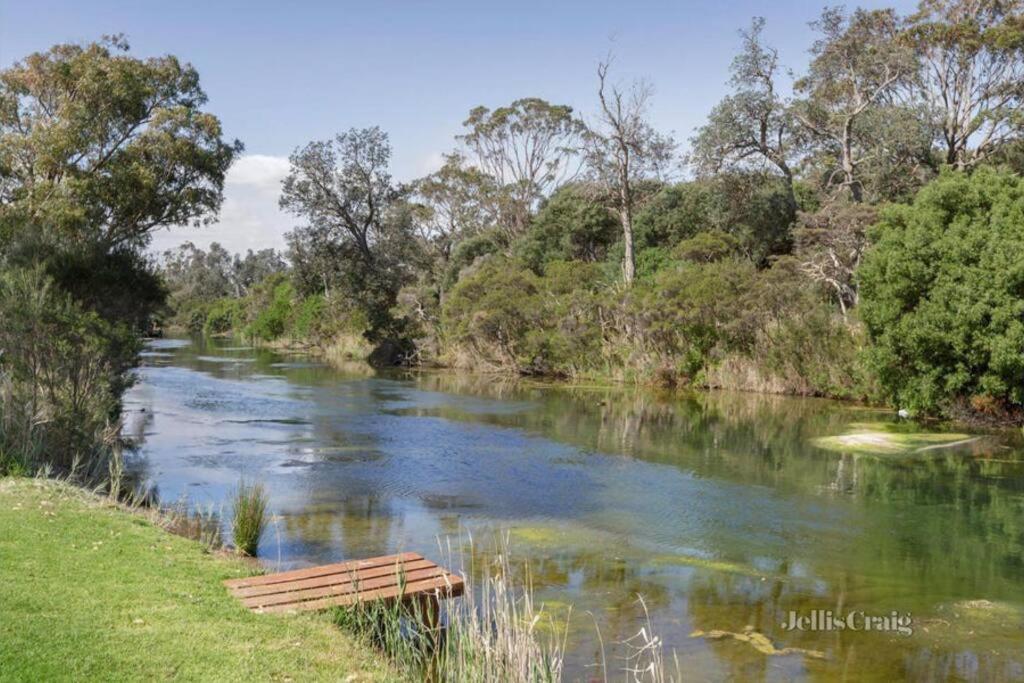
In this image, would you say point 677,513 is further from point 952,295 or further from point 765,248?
point 765,248

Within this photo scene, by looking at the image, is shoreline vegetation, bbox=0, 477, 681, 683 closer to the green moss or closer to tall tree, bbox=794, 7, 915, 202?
the green moss

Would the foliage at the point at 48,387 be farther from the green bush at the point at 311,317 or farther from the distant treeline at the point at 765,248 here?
the green bush at the point at 311,317

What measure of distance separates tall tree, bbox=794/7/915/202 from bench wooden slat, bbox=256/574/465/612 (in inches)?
1297

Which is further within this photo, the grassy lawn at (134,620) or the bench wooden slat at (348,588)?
the bench wooden slat at (348,588)

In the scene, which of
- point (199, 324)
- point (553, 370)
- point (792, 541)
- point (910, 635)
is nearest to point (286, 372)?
point (553, 370)

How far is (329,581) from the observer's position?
7.66 metres

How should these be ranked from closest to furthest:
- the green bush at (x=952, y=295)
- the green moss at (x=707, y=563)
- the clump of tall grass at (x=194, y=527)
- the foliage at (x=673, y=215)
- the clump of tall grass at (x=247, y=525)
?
the clump of tall grass at (x=194, y=527)
the clump of tall grass at (x=247, y=525)
the green moss at (x=707, y=563)
the green bush at (x=952, y=295)
the foliage at (x=673, y=215)

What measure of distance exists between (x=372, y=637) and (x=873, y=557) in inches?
276

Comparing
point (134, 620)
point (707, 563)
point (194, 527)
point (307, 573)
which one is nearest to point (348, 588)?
point (307, 573)

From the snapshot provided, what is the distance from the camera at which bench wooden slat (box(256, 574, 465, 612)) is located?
23.0 ft

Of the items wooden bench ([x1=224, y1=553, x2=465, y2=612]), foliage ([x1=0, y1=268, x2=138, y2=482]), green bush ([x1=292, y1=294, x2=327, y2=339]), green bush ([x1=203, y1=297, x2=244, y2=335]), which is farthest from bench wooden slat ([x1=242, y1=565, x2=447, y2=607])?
green bush ([x1=203, y1=297, x2=244, y2=335])

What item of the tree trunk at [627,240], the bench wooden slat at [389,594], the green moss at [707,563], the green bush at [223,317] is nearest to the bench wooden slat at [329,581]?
the bench wooden slat at [389,594]

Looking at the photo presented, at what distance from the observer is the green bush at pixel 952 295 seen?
68.3 feet

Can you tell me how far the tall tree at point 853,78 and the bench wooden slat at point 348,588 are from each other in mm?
32897
